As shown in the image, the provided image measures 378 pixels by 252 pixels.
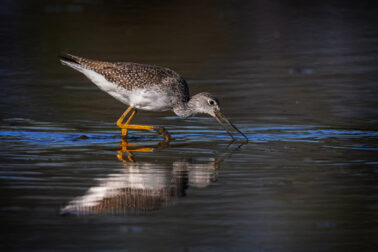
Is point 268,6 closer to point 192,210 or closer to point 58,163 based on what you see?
point 58,163

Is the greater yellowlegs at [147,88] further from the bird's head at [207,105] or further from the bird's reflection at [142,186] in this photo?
the bird's reflection at [142,186]

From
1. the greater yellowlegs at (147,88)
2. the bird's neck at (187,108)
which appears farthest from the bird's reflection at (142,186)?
the bird's neck at (187,108)

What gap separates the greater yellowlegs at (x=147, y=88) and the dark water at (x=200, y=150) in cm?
28

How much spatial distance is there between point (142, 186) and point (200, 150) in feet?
6.71

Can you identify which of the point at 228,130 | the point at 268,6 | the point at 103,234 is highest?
the point at 268,6

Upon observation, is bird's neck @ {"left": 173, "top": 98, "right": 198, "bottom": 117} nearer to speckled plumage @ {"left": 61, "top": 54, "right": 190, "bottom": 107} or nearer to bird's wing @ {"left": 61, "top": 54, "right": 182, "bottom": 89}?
speckled plumage @ {"left": 61, "top": 54, "right": 190, "bottom": 107}

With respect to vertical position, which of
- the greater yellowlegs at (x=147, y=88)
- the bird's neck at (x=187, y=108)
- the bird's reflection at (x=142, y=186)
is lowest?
the bird's reflection at (x=142, y=186)

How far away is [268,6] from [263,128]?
16519 mm

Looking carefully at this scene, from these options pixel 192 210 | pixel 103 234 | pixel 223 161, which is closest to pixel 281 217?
pixel 192 210

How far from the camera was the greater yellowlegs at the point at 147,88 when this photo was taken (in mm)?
10703

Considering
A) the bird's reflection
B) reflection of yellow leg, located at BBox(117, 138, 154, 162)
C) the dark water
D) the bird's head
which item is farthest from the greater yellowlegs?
the bird's reflection

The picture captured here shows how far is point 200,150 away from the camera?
30.9 feet

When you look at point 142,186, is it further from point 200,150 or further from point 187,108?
point 187,108

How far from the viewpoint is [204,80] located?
14.7 m
